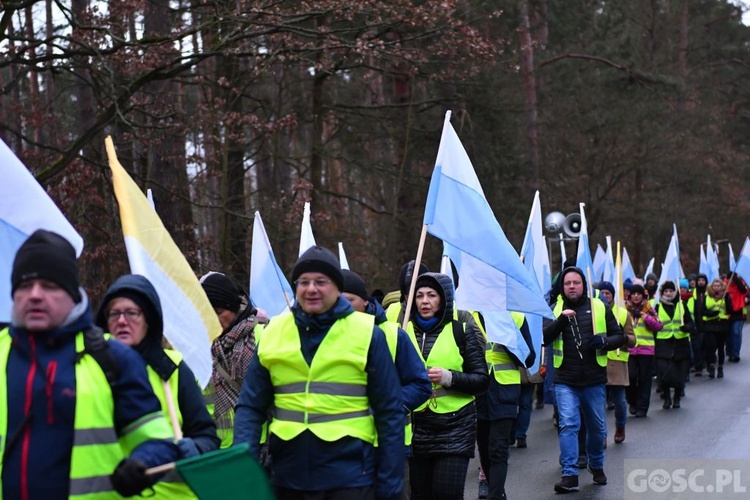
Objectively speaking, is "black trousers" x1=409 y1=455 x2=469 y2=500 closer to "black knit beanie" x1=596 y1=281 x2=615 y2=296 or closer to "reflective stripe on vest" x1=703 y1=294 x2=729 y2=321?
"black knit beanie" x1=596 y1=281 x2=615 y2=296

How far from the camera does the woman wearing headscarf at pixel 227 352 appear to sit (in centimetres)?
637

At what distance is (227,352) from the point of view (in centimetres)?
643

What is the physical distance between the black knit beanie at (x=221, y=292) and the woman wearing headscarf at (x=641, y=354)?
30.3 feet

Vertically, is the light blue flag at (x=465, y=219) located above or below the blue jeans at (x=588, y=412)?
above

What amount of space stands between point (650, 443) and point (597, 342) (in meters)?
2.97

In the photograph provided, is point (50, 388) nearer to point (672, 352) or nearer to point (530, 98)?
point (672, 352)

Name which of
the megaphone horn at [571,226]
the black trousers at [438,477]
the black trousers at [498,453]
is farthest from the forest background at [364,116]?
the black trousers at [438,477]

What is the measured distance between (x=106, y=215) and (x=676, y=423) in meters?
8.46

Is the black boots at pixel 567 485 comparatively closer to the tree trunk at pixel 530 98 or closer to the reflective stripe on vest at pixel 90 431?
the reflective stripe on vest at pixel 90 431

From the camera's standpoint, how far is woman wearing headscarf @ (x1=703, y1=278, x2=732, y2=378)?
67.1ft

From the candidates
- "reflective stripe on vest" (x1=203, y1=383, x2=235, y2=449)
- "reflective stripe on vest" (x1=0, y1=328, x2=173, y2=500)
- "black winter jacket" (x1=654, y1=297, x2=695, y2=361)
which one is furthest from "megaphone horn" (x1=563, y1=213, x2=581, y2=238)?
"reflective stripe on vest" (x1=0, y1=328, x2=173, y2=500)

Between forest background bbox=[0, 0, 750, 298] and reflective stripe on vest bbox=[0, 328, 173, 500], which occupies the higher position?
forest background bbox=[0, 0, 750, 298]

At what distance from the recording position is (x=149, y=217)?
514 centimetres

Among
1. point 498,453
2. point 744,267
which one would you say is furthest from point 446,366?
point 744,267
